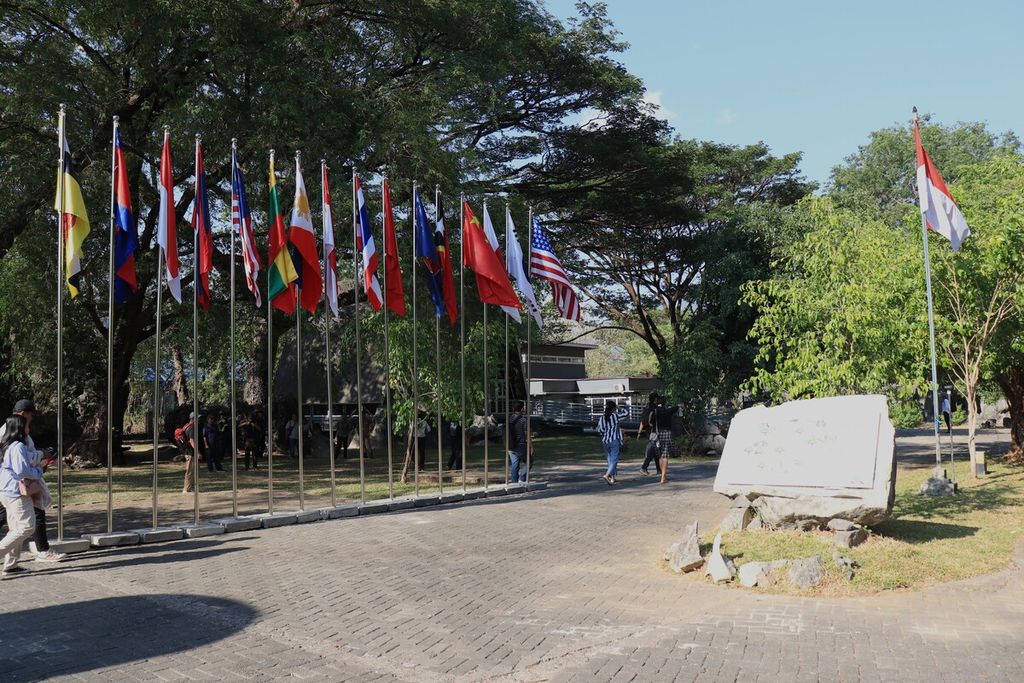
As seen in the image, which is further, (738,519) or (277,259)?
(277,259)

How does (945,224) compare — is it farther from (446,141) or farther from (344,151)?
(344,151)

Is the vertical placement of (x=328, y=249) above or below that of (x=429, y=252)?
below

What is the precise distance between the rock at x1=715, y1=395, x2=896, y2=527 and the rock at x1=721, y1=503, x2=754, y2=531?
0.19 metres

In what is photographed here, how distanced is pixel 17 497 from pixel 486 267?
877 centimetres

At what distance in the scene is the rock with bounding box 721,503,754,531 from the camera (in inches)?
440

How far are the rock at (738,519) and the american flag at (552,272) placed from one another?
6.15 meters

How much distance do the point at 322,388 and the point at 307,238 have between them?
2314cm

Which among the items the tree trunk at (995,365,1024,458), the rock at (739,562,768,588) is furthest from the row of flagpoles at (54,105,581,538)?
the tree trunk at (995,365,1024,458)

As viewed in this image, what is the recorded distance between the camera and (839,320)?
44.1 ft

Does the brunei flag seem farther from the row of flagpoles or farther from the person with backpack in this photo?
the person with backpack

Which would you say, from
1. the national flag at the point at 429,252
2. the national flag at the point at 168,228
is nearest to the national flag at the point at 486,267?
the national flag at the point at 429,252

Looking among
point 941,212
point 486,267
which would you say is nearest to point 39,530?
point 486,267

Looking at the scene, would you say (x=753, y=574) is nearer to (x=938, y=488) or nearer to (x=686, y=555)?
(x=686, y=555)

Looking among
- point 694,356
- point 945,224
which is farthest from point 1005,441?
point 945,224
